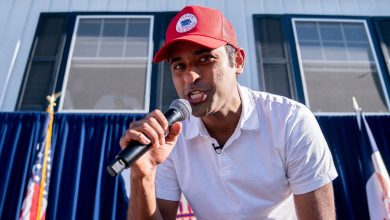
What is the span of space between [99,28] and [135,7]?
0.58 metres

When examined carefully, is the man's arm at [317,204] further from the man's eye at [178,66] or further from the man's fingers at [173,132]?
the man's eye at [178,66]

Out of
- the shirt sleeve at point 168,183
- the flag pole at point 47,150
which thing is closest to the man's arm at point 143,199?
the shirt sleeve at point 168,183

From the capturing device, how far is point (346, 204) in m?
3.01

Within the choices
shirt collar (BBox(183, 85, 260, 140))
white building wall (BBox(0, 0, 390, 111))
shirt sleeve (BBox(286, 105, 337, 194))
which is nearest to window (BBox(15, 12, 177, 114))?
white building wall (BBox(0, 0, 390, 111))

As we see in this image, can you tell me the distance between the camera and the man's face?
131 cm

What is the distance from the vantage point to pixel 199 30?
1.37 m

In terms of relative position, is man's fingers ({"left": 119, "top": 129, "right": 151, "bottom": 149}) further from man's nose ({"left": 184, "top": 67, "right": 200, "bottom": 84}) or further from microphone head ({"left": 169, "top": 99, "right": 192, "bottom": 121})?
man's nose ({"left": 184, "top": 67, "right": 200, "bottom": 84})

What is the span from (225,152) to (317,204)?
1.40 feet

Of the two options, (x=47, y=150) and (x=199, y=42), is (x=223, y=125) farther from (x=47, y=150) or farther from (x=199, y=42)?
(x=47, y=150)

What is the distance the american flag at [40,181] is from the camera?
2814 mm

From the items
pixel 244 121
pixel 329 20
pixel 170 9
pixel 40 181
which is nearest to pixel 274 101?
pixel 244 121

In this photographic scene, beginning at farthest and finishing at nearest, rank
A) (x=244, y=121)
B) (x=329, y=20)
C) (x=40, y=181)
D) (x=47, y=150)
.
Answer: (x=329, y=20), (x=47, y=150), (x=40, y=181), (x=244, y=121)

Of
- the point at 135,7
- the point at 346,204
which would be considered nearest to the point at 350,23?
the point at 346,204

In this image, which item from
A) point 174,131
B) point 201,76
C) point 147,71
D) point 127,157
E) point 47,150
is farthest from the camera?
point 147,71
